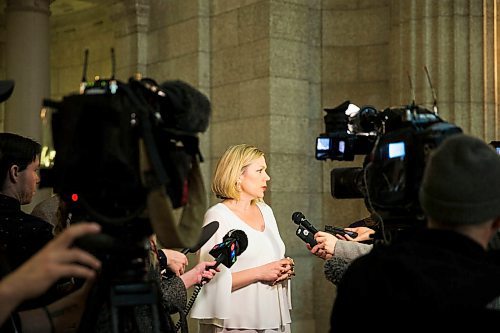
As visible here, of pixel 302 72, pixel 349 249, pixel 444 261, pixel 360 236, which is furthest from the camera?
pixel 302 72

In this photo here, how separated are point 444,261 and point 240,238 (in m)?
2.33

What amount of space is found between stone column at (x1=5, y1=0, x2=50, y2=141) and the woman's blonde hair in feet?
15.0

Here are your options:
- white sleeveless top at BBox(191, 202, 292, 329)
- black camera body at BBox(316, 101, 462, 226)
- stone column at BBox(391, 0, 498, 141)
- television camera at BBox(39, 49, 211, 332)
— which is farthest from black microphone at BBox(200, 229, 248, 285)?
stone column at BBox(391, 0, 498, 141)

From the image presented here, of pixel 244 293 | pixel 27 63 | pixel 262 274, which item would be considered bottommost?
pixel 244 293

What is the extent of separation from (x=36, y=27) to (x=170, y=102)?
23.0 feet

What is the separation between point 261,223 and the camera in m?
4.80

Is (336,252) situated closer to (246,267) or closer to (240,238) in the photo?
(240,238)

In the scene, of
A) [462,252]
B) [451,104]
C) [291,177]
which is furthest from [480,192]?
[291,177]

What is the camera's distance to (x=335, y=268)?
380 centimetres

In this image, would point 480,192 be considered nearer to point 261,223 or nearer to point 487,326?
point 487,326

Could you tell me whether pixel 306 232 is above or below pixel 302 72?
below

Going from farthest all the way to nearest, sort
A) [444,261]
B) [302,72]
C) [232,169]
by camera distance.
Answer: [302,72]
[232,169]
[444,261]

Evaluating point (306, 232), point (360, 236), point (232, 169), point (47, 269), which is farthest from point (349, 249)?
point (47, 269)

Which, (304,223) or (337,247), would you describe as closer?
(337,247)
